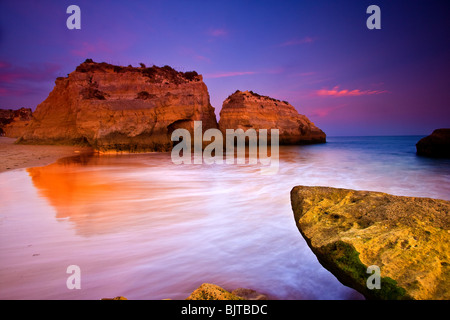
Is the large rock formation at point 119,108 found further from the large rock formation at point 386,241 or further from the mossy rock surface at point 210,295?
the mossy rock surface at point 210,295

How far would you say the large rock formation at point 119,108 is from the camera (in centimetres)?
1534

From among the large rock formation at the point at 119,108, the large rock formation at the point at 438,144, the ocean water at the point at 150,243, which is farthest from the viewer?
the large rock formation at the point at 119,108

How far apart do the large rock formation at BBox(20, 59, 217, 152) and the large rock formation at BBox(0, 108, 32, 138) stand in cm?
1867

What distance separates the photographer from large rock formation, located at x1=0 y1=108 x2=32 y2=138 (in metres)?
32.4

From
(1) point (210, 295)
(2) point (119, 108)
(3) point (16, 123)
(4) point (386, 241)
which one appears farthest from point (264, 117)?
(3) point (16, 123)

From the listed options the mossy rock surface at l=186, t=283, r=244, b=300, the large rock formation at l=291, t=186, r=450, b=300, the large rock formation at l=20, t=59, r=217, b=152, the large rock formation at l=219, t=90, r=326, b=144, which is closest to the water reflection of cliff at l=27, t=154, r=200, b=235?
the mossy rock surface at l=186, t=283, r=244, b=300

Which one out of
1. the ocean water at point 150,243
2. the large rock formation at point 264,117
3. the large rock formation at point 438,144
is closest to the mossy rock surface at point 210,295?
the ocean water at point 150,243

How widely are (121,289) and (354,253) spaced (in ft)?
6.50

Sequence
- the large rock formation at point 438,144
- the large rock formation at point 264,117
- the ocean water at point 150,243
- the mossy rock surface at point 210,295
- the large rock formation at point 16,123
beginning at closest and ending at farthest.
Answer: the mossy rock surface at point 210,295 < the ocean water at point 150,243 < the large rock formation at point 438,144 < the large rock formation at point 264,117 < the large rock formation at point 16,123

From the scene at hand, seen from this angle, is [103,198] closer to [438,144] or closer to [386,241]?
[386,241]

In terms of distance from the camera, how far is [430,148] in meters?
12.9

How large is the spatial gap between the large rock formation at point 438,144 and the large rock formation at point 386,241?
12967 millimetres

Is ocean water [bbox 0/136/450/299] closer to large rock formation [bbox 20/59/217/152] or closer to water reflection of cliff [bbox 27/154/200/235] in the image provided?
water reflection of cliff [bbox 27/154/200/235]

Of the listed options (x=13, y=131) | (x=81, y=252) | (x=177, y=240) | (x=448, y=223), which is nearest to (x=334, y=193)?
(x=448, y=223)
